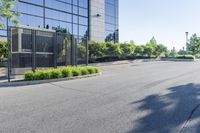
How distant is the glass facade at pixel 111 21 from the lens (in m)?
60.5

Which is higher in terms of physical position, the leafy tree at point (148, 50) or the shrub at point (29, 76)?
the leafy tree at point (148, 50)

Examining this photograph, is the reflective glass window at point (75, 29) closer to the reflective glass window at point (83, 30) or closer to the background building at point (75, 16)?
the background building at point (75, 16)

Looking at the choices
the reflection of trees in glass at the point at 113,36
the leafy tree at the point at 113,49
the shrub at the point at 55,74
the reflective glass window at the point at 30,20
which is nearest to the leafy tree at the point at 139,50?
the leafy tree at the point at 113,49

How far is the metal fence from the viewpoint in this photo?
18125 millimetres

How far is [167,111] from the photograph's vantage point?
828 cm

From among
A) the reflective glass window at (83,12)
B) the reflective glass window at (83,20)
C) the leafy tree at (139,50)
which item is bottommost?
the leafy tree at (139,50)

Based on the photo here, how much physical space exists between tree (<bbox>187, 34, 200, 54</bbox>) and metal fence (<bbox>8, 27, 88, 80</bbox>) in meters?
63.5

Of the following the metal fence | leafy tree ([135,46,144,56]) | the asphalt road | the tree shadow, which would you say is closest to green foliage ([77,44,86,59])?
the metal fence

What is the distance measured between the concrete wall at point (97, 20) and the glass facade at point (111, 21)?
1655mm

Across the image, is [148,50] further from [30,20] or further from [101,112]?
[101,112]

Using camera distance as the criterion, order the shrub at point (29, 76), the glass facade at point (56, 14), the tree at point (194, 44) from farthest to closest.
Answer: the tree at point (194, 44)
the glass facade at point (56, 14)
the shrub at point (29, 76)

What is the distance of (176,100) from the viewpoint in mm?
9977

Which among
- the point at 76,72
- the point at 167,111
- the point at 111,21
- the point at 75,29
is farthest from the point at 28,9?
the point at 167,111

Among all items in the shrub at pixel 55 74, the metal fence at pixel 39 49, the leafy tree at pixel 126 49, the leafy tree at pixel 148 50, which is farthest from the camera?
the leafy tree at pixel 148 50
